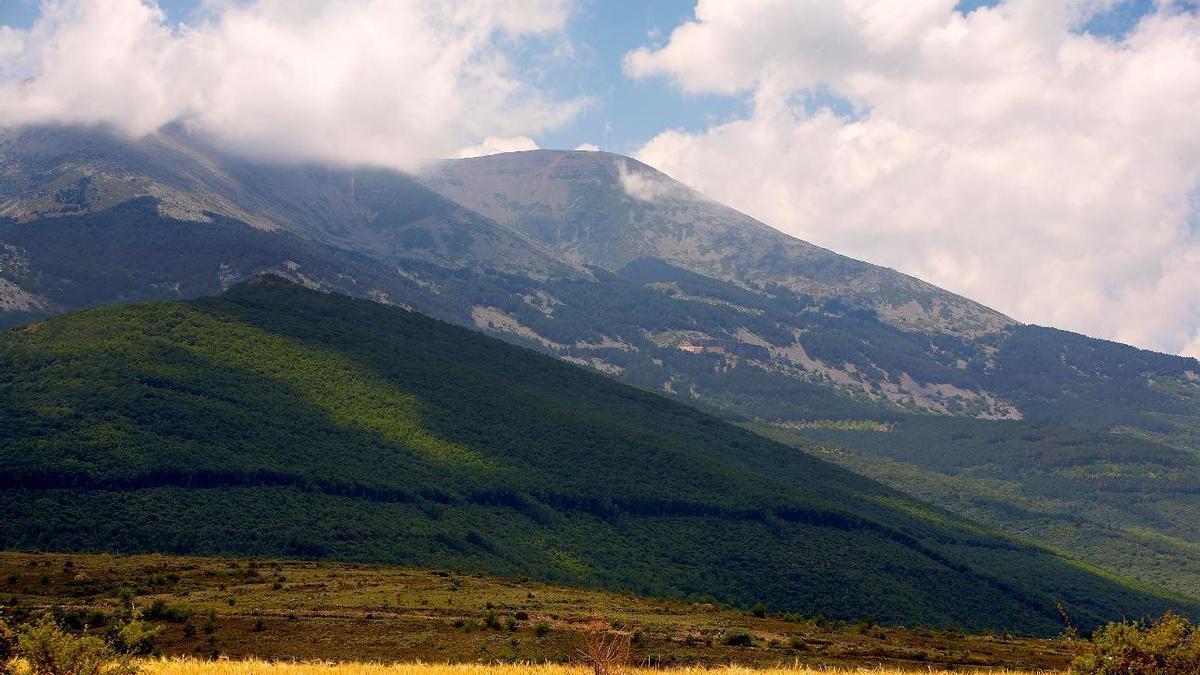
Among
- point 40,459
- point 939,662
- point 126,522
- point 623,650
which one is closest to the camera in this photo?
point 623,650

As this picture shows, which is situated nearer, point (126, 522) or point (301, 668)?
point (301, 668)

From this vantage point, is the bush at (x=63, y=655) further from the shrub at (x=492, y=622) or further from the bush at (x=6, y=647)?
the shrub at (x=492, y=622)

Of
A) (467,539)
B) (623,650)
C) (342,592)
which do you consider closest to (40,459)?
(467,539)

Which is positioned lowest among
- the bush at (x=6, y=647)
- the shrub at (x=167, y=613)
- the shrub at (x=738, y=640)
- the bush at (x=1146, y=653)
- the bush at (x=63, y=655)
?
the shrub at (x=167, y=613)

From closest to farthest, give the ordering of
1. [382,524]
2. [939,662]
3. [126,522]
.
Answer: [939,662] < [126,522] < [382,524]

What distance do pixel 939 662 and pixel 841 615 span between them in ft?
344

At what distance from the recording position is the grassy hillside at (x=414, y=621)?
74.2 m

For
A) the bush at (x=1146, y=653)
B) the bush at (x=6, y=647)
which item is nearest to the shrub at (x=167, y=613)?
the bush at (x=6, y=647)

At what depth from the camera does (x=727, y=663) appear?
232 ft

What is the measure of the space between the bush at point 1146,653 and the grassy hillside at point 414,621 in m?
24.6

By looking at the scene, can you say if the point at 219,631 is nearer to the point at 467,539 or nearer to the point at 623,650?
the point at 623,650

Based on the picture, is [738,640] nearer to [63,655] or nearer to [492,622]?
[492,622]

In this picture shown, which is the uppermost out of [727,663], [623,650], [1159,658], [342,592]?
[1159,658]

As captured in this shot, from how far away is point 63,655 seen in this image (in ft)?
115
